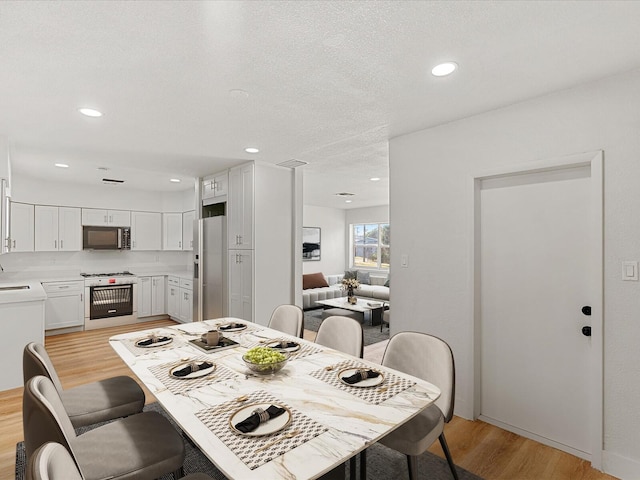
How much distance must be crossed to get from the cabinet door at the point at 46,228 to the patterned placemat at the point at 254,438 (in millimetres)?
5825

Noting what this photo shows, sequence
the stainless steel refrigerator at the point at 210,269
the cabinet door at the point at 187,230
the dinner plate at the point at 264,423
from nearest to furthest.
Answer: the dinner plate at the point at 264,423
the stainless steel refrigerator at the point at 210,269
the cabinet door at the point at 187,230

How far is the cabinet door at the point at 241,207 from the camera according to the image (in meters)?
4.41

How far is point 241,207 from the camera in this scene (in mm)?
4551

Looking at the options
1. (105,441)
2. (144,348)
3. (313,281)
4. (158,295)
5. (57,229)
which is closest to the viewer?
(105,441)

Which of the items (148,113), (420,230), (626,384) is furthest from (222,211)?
(626,384)

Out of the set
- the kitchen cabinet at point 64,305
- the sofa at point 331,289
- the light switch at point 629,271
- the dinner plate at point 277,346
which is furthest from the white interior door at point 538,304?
the kitchen cabinet at point 64,305

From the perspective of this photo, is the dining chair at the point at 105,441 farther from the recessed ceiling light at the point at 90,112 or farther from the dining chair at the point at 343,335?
the recessed ceiling light at the point at 90,112

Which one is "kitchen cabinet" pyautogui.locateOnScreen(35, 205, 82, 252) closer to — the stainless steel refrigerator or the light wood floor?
the stainless steel refrigerator

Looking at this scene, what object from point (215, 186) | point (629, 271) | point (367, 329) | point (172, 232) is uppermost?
point (215, 186)

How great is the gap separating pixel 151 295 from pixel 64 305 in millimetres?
1319

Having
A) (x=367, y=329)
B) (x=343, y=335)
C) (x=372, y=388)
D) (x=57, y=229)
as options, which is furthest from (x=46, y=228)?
(x=372, y=388)

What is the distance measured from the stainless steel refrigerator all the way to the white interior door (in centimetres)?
332

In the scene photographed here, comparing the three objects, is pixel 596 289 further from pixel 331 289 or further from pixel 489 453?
pixel 331 289

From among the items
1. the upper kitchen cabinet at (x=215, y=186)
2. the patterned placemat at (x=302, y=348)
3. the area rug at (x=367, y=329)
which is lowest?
the area rug at (x=367, y=329)
